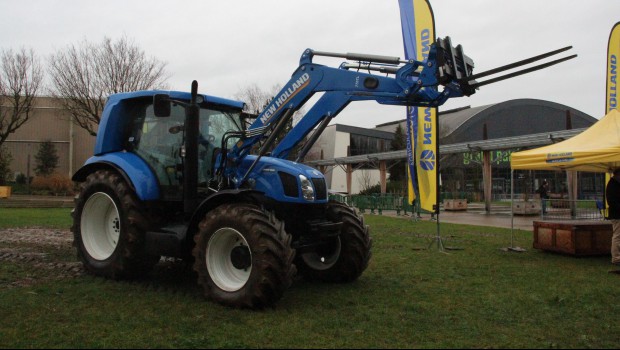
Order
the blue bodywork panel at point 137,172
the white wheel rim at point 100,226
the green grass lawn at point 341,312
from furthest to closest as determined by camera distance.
A: 1. the white wheel rim at point 100,226
2. the blue bodywork panel at point 137,172
3. the green grass lawn at point 341,312

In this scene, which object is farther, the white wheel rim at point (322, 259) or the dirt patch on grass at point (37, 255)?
the dirt patch on grass at point (37, 255)

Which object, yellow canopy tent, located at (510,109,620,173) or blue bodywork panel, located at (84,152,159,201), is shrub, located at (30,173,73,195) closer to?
blue bodywork panel, located at (84,152,159,201)

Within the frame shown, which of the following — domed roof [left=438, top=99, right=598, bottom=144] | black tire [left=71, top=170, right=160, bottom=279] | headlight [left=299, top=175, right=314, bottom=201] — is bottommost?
black tire [left=71, top=170, right=160, bottom=279]

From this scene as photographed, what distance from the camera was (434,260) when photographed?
29.7 feet

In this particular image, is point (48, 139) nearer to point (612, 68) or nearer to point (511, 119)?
point (612, 68)

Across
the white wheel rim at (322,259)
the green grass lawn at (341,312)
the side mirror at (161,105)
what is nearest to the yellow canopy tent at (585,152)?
the green grass lawn at (341,312)

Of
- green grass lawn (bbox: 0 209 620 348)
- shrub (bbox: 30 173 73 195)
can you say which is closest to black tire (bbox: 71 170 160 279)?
green grass lawn (bbox: 0 209 620 348)

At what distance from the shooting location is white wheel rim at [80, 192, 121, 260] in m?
7.12

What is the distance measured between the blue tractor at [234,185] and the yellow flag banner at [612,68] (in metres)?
10.9

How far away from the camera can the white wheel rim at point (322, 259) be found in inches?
265

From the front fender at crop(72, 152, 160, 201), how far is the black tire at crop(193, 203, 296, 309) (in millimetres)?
1202

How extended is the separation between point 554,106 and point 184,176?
59478mm

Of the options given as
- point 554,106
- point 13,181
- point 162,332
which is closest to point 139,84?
point 13,181

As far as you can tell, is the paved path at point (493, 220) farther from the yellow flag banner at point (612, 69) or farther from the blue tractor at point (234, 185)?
the blue tractor at point (234, 185)
